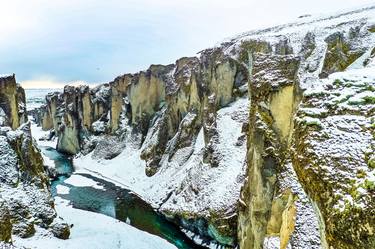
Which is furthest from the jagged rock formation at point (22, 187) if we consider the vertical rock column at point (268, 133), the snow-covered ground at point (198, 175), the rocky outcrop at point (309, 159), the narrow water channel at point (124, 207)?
the vertical rock column at point (268, 133)

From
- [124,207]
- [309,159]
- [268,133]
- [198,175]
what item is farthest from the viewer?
[124,207]

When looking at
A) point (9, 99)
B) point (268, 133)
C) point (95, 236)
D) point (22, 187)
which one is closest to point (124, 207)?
point (95, 236)

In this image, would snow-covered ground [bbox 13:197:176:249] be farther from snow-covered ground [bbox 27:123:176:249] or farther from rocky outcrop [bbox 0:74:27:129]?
rocky outcrop [bbox 0:74:27:129]

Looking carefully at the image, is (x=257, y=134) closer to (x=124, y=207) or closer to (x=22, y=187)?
(x=22, y=187)

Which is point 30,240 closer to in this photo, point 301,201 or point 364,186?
point 301,201

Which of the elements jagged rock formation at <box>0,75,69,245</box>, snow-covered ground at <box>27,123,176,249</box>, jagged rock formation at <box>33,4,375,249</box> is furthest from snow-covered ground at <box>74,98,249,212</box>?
jagged rock formation at <box>0,75,69,245</box>

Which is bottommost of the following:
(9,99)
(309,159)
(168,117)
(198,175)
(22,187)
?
(198,175)

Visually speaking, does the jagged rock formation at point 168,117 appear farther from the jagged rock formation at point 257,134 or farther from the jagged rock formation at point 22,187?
the jagged rock formation at point 22,187
